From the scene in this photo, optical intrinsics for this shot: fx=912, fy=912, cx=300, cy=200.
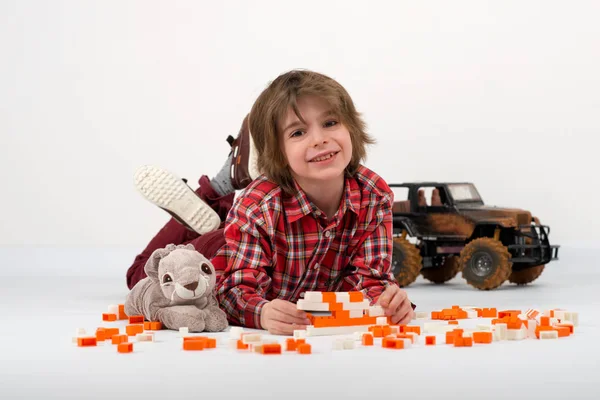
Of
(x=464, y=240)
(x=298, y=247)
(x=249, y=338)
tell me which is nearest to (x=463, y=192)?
(x=464, y=240)

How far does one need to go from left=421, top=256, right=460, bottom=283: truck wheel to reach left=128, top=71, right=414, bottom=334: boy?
5.64 ft

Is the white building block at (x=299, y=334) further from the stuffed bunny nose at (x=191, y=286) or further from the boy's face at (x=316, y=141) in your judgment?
the boy's face at (x=316, y=141)

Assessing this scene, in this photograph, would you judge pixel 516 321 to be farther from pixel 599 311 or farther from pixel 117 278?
pixel 117 278

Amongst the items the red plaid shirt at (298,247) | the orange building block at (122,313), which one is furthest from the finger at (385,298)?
the orange building block at (122,313)

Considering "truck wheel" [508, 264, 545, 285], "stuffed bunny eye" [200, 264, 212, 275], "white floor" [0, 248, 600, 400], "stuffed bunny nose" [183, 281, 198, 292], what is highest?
"truck wheel" [508, 264, 545, 285]

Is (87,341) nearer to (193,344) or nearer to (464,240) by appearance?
(193,344)

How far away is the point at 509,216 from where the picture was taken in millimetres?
4078

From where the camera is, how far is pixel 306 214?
2600 mm

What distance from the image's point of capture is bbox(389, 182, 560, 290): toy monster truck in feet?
12.9

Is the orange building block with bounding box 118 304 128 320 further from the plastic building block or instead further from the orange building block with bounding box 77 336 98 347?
the plastic building block

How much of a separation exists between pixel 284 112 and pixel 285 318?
1.94 feet

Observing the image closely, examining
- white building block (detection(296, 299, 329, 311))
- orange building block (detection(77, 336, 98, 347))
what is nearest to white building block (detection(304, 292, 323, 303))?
white building block (detection(296, 299, 329, 311))

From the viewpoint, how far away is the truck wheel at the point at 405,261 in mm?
4082

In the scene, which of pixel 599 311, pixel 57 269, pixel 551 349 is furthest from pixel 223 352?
pixel 57 269
